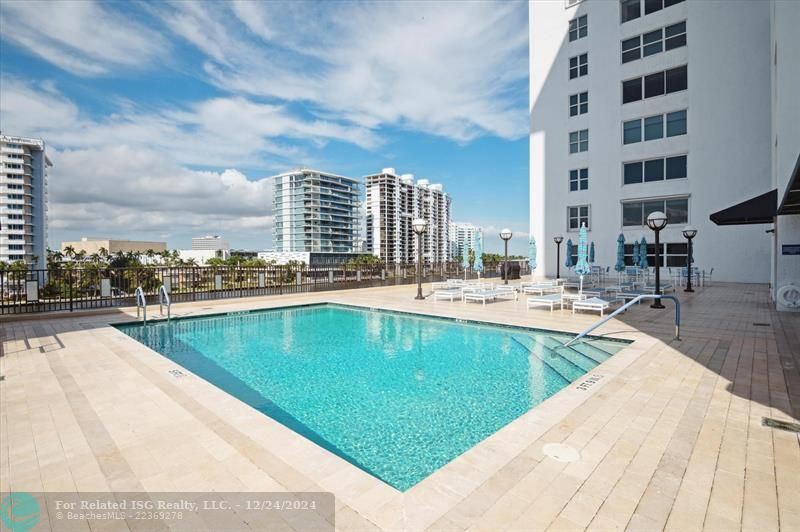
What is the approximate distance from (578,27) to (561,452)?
28573 mm

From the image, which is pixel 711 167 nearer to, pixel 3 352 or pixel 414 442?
pixel 414 442

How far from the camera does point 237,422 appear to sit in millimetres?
3539

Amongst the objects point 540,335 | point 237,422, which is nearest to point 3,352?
point 237,422

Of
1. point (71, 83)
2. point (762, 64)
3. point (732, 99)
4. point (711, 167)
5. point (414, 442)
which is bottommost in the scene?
point (414, 442)

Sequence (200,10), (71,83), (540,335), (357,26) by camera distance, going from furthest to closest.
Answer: (71,83) → (357,26) → (200,10) → (540,335)

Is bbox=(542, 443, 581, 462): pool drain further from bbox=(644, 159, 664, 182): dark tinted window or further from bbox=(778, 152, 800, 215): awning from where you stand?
bbox=(644, 159, 664, 182): dark tinted window

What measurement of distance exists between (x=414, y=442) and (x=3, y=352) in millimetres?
7274

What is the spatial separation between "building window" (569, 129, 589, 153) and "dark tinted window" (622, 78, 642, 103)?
259 cm

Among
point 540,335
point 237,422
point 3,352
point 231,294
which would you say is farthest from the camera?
point 231,294

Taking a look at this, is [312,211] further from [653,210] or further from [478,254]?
[478,254]

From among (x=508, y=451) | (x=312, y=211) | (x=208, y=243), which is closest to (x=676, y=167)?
(x=508, y=451)

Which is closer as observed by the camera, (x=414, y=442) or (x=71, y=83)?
(x=414, y=442)

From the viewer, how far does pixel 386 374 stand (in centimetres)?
611

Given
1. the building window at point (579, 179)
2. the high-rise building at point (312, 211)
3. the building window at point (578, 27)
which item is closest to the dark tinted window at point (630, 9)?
the building window at point (578, 27)
